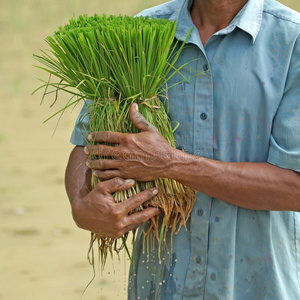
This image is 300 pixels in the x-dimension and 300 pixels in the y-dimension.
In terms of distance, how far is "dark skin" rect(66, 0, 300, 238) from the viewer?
1569mm

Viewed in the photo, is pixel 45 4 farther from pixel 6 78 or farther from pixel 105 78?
pixel 105 78

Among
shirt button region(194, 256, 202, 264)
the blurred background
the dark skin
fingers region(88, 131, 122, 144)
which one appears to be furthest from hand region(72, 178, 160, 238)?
the blurred background

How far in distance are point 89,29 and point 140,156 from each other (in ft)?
1.21

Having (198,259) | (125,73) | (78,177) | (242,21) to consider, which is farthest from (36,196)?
(242,21)

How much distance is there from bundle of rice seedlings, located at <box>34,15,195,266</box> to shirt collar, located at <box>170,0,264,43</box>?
0.08 meters

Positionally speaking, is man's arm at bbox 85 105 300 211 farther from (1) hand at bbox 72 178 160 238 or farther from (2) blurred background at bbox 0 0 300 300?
(2) blurred background at bbox 0 0 300 300

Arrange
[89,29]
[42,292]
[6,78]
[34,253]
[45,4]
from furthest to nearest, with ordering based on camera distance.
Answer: [45,4], [6,78], [34,253], [42,292], [89,29]

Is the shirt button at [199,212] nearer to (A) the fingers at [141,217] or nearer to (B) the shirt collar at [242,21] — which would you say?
(A) the fingers at [141,217]

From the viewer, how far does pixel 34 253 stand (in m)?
4.03

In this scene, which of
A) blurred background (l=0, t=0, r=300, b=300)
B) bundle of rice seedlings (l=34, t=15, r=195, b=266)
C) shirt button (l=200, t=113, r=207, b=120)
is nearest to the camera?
bundle of rice seedlings (l=34, t=15, r=195, b=266)

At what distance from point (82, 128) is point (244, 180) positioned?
0.56 metres

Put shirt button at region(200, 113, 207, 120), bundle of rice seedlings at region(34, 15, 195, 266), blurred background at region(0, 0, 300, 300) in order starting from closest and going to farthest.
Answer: bundle of rice seedlings at region(34, 15, 195, 266) → shirt button at region(200, 113, 207, 120) → blurred background at region(0, 0, 300, 300)

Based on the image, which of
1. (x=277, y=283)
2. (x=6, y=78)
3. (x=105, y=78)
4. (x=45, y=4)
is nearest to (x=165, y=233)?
(x=277, y=283)

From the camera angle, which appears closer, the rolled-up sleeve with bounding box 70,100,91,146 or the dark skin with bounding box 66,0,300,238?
the dark skin with bounding box 66,0,300,238
